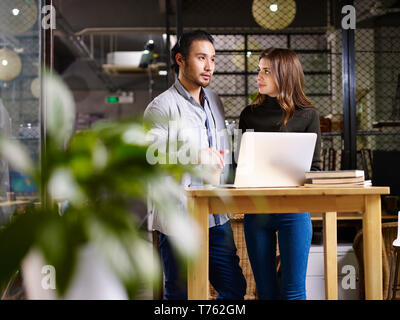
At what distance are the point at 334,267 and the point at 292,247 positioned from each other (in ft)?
1.21

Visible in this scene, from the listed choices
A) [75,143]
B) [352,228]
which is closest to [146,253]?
[75,143]

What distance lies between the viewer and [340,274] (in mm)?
3766

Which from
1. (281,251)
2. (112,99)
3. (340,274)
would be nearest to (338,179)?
(281,251)

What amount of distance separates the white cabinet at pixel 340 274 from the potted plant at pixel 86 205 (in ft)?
10.8

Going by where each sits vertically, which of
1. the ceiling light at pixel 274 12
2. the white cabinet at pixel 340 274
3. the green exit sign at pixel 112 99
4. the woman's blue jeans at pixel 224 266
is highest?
the green exit sign at pixel 112 99

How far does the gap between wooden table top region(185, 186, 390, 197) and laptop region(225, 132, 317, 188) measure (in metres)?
0.17

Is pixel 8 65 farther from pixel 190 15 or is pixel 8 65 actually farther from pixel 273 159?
pixel 273 159

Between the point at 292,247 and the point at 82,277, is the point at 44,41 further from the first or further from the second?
the point at 82,277

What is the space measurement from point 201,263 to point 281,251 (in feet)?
1.47

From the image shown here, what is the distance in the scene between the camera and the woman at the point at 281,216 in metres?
2.09

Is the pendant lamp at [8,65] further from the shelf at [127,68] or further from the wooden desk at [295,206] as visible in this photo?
the shelf at [127,68]

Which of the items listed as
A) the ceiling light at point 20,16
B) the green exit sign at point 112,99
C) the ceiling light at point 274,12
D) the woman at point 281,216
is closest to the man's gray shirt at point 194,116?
the woman at point 281,216

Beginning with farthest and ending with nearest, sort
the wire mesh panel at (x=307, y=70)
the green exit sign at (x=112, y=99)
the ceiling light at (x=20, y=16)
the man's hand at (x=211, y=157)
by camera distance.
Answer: the green exit sign at (x=112, y=99)
the wire mesh panel at (x=307, y=70)
the ceiling light at (x=20, y=16)
the man's hand at (x=211, y=157)

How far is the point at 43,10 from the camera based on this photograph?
319 cm
